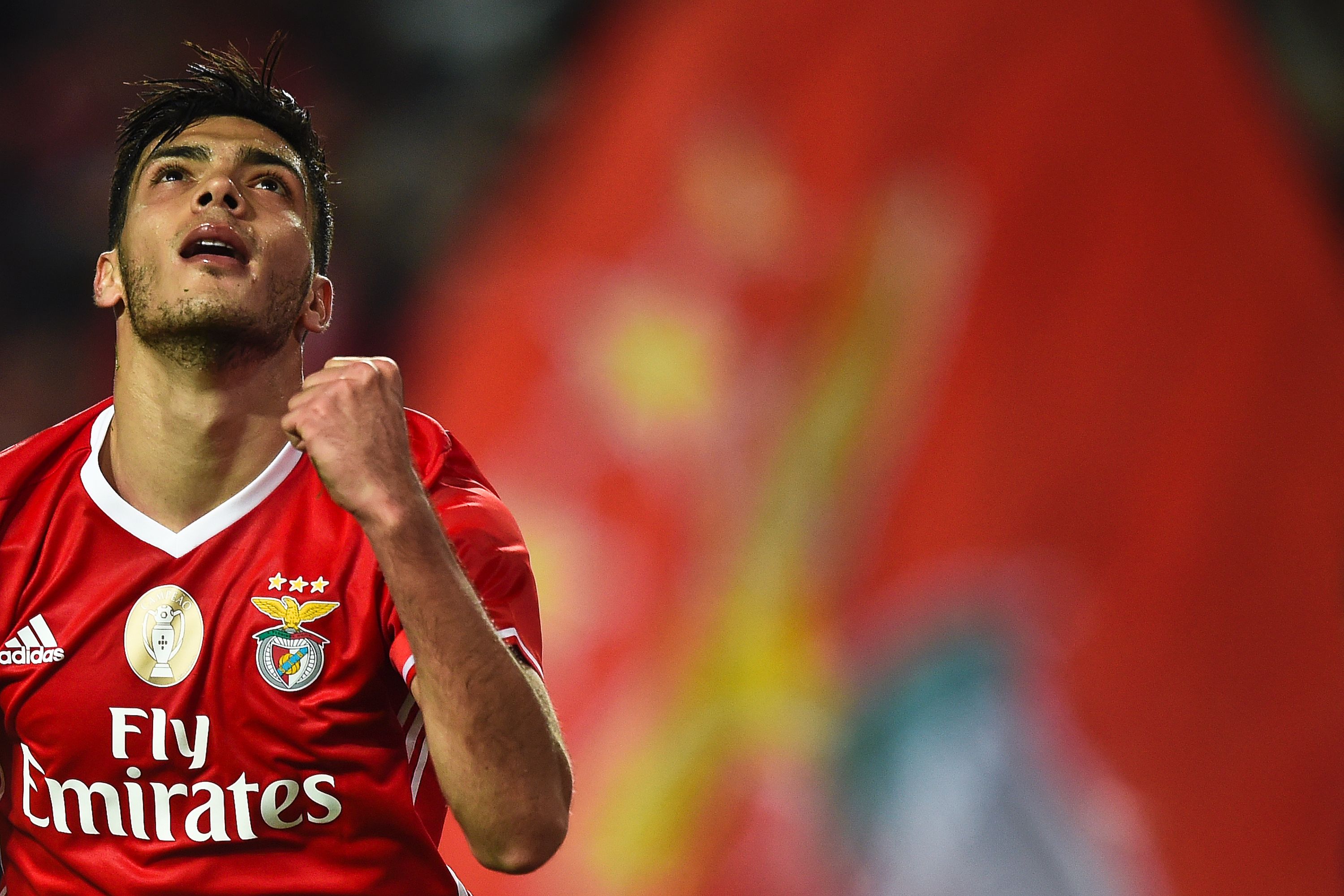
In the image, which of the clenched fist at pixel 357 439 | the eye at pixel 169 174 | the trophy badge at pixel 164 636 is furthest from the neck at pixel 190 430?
the clenched fist at pixel 357 439

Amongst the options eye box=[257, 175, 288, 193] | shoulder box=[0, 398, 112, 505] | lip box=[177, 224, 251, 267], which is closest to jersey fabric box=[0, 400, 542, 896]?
shoulder box=[0, 398, 112, 505]

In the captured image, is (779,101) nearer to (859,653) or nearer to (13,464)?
(859,653)

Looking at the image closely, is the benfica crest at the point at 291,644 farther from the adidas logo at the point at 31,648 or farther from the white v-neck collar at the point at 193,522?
the adidas logo at the point at 31,648

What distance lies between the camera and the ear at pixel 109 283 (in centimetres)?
174

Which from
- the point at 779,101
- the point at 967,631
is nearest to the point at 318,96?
the point at 779,101

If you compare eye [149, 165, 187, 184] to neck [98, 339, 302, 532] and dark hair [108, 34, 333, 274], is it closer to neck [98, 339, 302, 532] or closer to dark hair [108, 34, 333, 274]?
dark hair [108, 34, 333, 274]

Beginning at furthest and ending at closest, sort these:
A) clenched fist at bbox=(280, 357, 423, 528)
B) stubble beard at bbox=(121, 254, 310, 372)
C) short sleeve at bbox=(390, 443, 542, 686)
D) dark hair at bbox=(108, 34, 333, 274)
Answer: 1. dark hair at bbox=(108, 34, 333, 274)
2. stubble beard at bbox=(121, 254, 310, 372)
3. short sleeve at bbox=(390, 443, 542, 686)
4. clenched fist at bbox=(280, 357, 423, 528)

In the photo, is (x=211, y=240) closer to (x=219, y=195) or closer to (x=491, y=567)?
(x=219, y=195)

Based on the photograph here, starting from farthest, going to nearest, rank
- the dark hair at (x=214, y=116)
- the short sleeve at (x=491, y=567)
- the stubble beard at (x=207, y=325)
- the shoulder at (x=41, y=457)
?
the dark hair at (x=214, y=116) < the shoulder at (x=41, y=457) < the stubble beard at (x=207, y=325) < the short sleeve at (x=491, y=567)

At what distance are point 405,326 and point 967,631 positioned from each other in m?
1.62

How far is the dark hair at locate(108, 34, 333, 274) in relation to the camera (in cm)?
182

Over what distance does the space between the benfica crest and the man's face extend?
33cm

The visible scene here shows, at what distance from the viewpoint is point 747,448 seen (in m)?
3.22

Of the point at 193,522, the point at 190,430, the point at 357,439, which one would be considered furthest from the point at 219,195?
the point at 357,439
